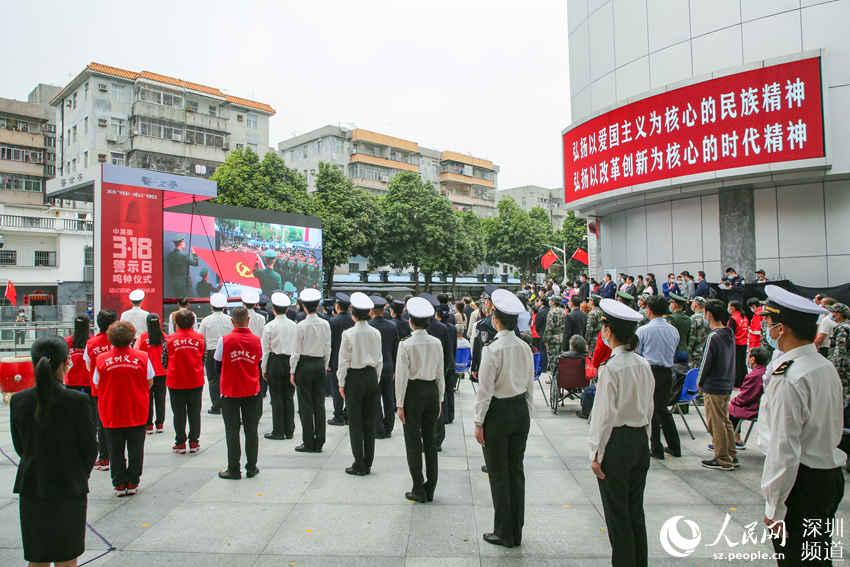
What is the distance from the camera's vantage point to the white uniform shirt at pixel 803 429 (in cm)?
263

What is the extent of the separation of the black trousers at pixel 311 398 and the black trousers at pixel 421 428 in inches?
75.7

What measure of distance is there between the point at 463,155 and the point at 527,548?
5721 centimetres

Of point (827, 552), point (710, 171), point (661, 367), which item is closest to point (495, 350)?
point (827, 552)

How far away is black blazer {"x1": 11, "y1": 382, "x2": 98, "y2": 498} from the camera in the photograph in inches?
115

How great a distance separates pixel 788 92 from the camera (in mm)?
12070

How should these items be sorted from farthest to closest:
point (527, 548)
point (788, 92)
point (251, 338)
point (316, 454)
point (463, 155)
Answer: point (463, 155)
point (788, 92)
point (316, 454)
point (251, 338)
point (527, 548)

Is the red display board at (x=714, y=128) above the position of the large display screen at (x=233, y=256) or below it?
above

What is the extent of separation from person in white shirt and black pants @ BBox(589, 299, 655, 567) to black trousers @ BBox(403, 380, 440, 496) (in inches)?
69.6

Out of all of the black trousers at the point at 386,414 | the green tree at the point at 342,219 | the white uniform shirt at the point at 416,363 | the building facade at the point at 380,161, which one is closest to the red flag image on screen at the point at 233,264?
the black trousers at the point at 386,414

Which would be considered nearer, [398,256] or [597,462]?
[597,462]

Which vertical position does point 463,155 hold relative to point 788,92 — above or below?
above

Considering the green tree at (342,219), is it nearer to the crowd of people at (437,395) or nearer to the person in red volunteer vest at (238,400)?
the crowd of people at (437,395)

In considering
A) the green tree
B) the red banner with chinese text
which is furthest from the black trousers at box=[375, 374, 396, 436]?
the green tree

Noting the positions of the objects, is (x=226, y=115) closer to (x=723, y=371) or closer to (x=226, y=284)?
(x=226, y=284)
